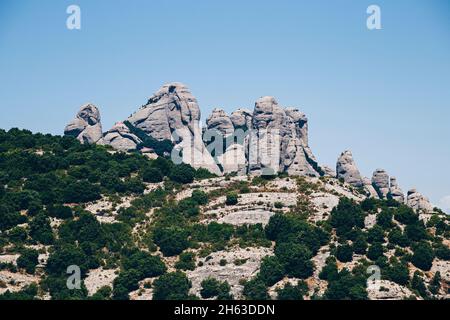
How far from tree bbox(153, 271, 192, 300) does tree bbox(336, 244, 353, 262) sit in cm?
2610

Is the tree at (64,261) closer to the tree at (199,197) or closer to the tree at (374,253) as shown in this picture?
the tree at (199,197)

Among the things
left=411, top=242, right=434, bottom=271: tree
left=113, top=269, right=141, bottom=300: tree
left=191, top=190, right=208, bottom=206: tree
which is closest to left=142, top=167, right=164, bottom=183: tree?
left=191, top=190, right=208, bottom=206: tree

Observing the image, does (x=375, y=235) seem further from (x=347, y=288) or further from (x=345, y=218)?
(x=347, y=288)

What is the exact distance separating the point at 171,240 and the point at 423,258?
140 ft

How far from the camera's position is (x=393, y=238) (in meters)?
162

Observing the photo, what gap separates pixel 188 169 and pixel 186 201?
1753 cm

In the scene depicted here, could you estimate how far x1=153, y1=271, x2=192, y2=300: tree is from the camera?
143875 mm

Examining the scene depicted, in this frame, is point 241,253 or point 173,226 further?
point 173,226

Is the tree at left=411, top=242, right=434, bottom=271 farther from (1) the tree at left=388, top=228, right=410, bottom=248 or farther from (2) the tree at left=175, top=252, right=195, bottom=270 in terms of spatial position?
(2) the tree at left=175, top=252, right=195, bottom=270

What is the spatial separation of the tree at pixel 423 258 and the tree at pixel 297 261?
17.7 metres

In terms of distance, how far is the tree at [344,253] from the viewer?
155125mm

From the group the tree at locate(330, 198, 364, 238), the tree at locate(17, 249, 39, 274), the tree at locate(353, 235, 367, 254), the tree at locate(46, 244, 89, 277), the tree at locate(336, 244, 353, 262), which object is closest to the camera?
the tree at locate(17, 249, 39, 274)
